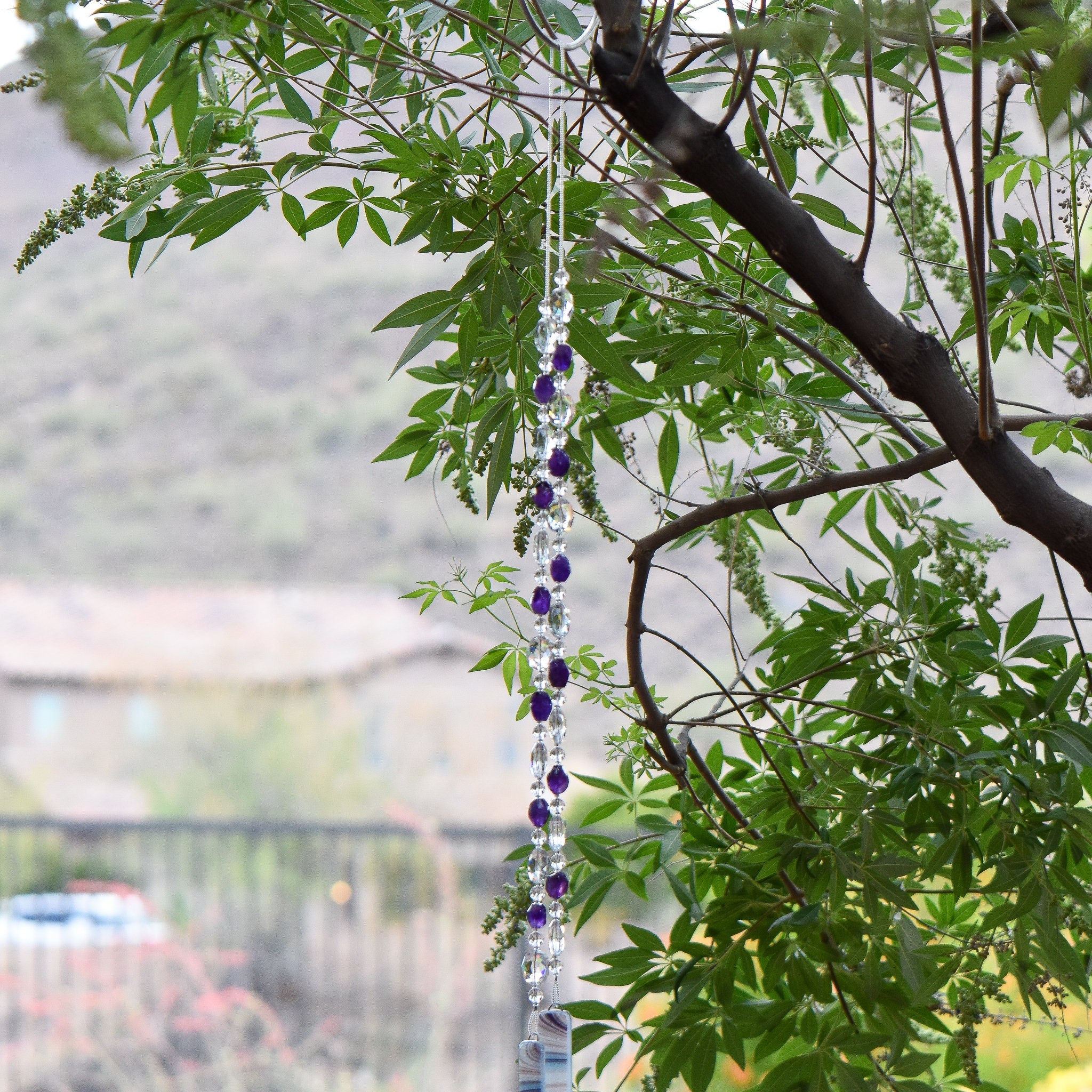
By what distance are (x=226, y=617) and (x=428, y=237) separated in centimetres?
1065

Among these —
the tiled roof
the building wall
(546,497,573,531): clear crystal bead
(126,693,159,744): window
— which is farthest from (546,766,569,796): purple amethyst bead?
(126,693,159,744): window

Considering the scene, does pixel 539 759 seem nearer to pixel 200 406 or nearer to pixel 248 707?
pixel 248 707

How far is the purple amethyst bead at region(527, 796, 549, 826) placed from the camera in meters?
0.51

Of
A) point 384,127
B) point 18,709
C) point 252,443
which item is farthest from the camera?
point 252,443

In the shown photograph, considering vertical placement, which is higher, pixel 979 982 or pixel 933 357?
pixel 933 357

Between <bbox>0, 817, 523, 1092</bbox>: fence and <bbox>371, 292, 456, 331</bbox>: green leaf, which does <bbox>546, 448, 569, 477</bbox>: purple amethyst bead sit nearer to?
<bbox>371, 292, 456, 331</bbox>: green leaf

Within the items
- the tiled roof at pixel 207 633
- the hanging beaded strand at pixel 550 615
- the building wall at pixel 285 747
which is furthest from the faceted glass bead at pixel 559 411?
the tiled roof at pixel 207 633

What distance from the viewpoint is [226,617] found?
1073cm

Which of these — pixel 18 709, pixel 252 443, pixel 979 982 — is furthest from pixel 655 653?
pixel 979 982

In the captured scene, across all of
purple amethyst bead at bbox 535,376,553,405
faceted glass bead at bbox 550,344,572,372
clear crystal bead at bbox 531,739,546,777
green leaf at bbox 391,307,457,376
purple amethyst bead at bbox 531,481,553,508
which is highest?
green leaf at bbox 391,307,457,376

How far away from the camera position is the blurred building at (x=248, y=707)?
26.6 feet

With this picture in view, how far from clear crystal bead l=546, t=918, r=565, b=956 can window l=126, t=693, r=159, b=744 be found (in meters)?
9.42

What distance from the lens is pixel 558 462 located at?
0.48 m

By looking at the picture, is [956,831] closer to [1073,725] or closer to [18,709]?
[1073,725]
